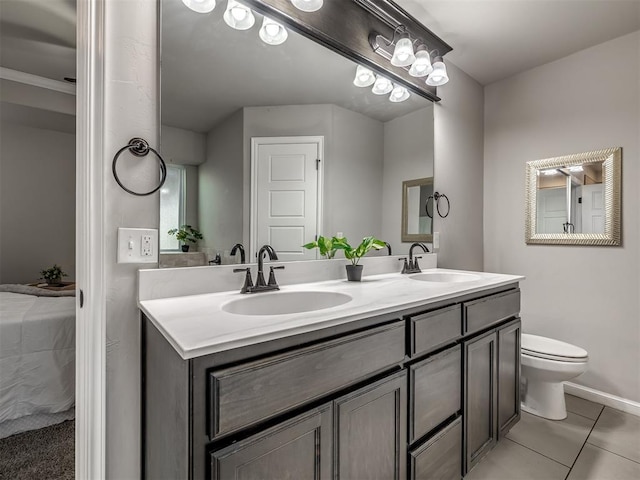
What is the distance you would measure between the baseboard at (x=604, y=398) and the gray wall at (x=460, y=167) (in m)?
1.06

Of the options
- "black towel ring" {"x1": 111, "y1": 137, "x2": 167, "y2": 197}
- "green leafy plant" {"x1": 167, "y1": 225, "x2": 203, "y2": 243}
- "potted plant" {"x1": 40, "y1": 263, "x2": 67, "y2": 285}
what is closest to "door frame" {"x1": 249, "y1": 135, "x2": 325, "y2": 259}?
"green leafy plant" {"x1": 167, "y1": 225, "x2": 203, "y2": 243}


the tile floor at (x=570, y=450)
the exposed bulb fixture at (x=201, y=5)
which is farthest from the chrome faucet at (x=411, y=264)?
the exposed bulb fixture at (x=201, y=5)

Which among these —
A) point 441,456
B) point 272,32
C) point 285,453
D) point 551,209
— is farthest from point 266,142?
point 551,209

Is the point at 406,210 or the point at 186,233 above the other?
the point at 406,210

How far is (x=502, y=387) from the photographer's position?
5.52ft

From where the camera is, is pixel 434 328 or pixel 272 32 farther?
pixel 272 32

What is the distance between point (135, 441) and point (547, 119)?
125 inches

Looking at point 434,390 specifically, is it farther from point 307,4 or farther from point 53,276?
point 53,276

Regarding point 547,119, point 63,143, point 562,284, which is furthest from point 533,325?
point 63,143

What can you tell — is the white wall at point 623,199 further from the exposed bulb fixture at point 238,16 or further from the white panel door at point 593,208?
the exposed bulb fixture at point 238,16

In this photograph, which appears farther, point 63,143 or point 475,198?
point 63,143

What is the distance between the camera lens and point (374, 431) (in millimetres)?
1037

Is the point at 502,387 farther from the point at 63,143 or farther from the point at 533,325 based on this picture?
the point at 63,143

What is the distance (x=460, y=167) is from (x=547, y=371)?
1521 mm
